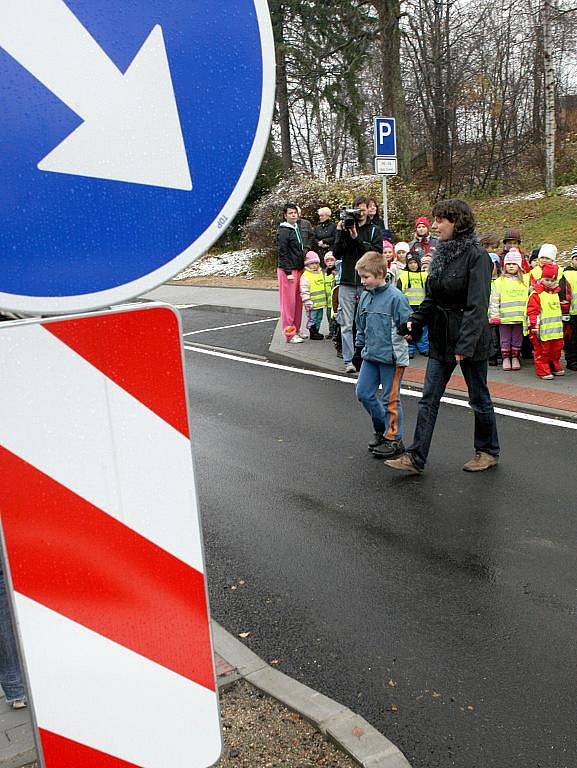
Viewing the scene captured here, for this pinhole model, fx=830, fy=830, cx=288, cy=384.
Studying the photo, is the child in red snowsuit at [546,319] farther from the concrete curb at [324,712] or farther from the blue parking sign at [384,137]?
the concrete curb at [324,712]

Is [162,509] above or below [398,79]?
below

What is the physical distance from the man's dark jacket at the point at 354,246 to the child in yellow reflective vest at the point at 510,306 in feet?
5.42

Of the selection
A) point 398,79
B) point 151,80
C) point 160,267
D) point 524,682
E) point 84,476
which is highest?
point 398,79

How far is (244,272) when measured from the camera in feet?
91.0

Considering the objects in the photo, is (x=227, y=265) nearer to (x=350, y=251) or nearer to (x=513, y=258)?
(x=350, y=251)

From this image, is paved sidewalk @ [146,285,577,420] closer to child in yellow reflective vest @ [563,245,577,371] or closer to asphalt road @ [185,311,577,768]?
child in yellow reflective vest @ [563,245,577,371]

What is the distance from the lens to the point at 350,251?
11.2 m

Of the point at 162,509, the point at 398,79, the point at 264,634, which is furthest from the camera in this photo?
the point at 398,79

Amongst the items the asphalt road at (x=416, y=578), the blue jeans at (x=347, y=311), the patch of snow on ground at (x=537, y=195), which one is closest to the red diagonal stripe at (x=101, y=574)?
the asphalt road at (x=416, y=578)

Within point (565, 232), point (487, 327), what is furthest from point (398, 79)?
point (487, 327)

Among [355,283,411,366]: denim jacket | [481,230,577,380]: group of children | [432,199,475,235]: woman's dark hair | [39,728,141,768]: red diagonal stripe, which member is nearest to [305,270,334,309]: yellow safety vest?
[481,230,577,380]: group of children

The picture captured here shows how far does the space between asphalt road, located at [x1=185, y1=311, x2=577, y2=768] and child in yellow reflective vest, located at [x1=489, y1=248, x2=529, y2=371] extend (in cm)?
228

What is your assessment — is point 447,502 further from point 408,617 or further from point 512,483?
point 408,617

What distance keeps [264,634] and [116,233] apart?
3.18 meters
